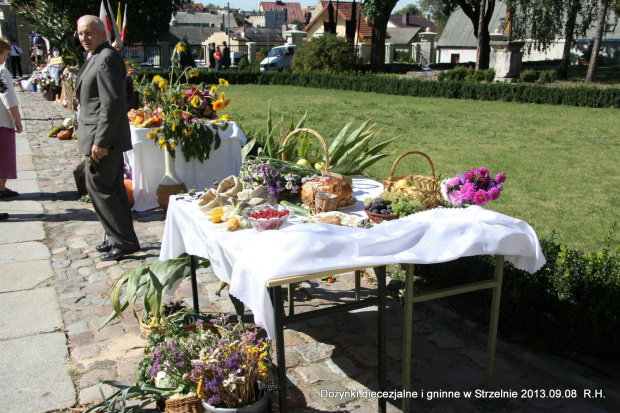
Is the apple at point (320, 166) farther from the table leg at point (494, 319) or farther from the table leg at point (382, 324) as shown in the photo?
the table leg at point (494, 319)

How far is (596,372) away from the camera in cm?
326

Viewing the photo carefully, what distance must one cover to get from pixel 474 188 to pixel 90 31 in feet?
10.7

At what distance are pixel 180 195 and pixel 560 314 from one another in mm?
2587

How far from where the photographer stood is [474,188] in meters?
3.22

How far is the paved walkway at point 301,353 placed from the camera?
2.98 m

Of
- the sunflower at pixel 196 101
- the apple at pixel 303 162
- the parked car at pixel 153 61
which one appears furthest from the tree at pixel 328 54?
the apple at pixel 303 162

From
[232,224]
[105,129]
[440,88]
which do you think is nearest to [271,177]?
[232,224]

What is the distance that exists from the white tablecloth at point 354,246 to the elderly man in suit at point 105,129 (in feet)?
6.39

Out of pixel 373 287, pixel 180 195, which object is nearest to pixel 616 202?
pixel 373 287

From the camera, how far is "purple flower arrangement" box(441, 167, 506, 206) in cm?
321

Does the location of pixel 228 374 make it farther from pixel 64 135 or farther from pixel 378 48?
pixel 378 48

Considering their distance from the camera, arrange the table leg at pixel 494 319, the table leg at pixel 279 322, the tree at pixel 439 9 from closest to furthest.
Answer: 1. the table leg at pixel 279 322
2. the table leg at pixel 494 319
3. the tree at pixel 439 9

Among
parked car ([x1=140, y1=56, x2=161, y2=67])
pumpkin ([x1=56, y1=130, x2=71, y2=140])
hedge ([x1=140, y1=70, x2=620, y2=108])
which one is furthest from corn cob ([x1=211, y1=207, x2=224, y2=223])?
parked car ([x1=140, y1=56, x2=161, y2=67])

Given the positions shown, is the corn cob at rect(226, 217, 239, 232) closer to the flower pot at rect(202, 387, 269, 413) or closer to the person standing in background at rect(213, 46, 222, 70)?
the flower pot at rect(202, 387, 269, 413)
